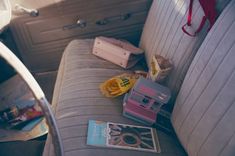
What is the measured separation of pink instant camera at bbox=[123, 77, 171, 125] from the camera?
1255 mm

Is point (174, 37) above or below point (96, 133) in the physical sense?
above

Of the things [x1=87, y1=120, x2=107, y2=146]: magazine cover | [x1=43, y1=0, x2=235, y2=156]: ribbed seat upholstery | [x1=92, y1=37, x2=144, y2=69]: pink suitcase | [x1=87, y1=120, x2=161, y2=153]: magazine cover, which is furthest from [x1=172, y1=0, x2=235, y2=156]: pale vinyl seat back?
[x1=92, y1=37, x2=144, y2=69]: pink suitcase

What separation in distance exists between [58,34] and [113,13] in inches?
13.4

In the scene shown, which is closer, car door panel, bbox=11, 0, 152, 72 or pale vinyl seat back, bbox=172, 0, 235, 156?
pale vinyl seat back, bbox=172, 0, 235, 156

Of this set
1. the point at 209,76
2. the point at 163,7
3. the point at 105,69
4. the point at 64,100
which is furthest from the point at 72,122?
the point at 163,7

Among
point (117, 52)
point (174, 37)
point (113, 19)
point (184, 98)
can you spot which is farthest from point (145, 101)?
point (113, 19)

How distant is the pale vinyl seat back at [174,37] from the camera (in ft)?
4.06

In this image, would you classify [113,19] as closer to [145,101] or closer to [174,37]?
[174,37]

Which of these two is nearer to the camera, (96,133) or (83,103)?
(96,133)

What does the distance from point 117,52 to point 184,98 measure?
0.54 metres

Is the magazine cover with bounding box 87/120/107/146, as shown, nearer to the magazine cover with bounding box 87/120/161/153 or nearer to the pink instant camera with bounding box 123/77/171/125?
the magazine cover with bounding box 87/120/161/153

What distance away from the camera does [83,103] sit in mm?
1351

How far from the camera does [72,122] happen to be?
1.25 m

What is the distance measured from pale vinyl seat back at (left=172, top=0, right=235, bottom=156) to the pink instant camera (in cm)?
8
